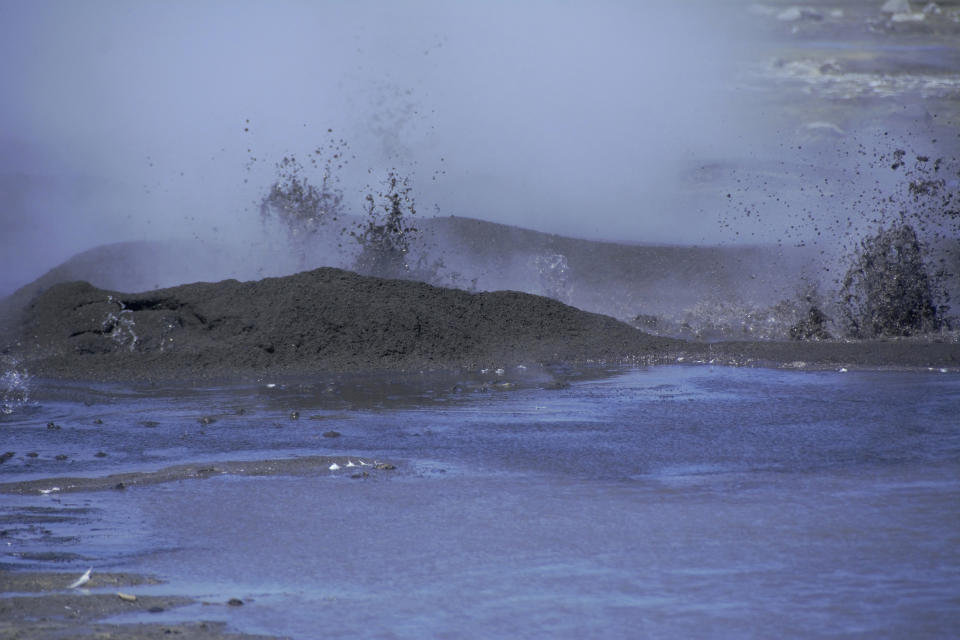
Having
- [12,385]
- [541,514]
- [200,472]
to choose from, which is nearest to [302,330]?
[12,385]

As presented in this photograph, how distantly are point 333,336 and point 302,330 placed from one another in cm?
50

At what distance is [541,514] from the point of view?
7305 mm

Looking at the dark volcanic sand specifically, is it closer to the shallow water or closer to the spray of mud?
the spray of mud

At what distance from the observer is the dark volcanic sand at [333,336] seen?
1515cm

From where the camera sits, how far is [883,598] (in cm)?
538

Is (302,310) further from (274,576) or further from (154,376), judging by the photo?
(274,576)

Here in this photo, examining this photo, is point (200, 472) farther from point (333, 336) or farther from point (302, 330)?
point (302, 330)

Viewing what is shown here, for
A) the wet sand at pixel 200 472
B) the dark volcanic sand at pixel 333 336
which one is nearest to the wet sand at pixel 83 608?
the wet sand at pixel 200 472

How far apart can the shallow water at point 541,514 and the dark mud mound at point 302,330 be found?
2.93 meters

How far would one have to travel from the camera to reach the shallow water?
5328mm

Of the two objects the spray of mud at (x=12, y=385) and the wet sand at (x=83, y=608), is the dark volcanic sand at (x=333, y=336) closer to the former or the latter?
the spray of mud at (x=12, y=385)

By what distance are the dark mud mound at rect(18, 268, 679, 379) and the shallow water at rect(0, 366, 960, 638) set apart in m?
2.93

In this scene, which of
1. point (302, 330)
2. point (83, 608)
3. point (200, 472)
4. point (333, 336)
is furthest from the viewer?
point (302, 330)

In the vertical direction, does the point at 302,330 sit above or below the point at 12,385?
above
